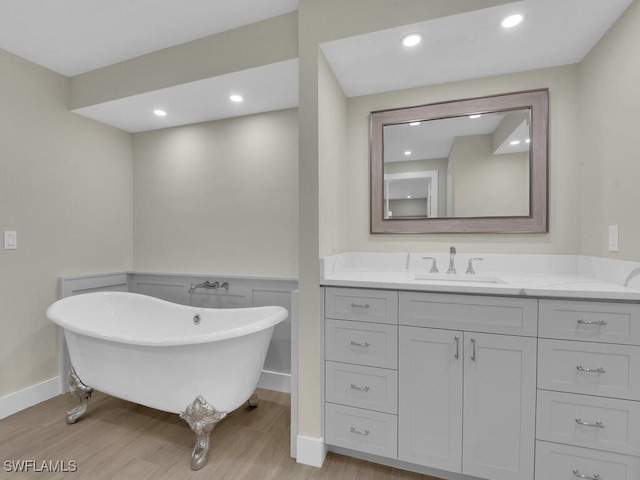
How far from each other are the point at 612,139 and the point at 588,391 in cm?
122

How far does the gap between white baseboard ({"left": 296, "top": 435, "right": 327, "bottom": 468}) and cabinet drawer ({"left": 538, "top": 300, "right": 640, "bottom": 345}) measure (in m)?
1.22

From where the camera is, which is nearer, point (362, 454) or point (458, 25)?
point (458, 25)

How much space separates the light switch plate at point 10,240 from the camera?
2.13 metres

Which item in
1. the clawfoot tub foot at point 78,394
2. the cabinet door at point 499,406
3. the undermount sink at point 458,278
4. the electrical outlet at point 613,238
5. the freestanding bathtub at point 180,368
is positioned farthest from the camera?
the clawfoot tub foot at point 78,394

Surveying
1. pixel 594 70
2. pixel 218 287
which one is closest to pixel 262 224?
pixel 218 287

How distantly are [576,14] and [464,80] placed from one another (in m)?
0.61

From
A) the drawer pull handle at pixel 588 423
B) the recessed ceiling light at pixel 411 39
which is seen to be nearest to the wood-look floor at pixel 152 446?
the drawer pull handle at pixel 588 423

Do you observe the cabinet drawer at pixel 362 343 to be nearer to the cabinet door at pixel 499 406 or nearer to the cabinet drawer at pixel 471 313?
the cabinet drawer at pixel 471 313

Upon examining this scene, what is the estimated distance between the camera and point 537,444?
1.35m

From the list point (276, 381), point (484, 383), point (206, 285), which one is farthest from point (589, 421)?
point (206, 285)

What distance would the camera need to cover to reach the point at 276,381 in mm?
2473

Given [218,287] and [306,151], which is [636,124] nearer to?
[306,151]

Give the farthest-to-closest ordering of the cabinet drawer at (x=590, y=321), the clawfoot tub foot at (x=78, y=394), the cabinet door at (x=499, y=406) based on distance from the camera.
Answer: the clawfoot tub foot at (x=78, y=394), the cabinet door at (x=499, y=406), the cabinet drawer at (x=590, y=321)

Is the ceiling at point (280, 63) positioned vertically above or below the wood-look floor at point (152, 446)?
above
